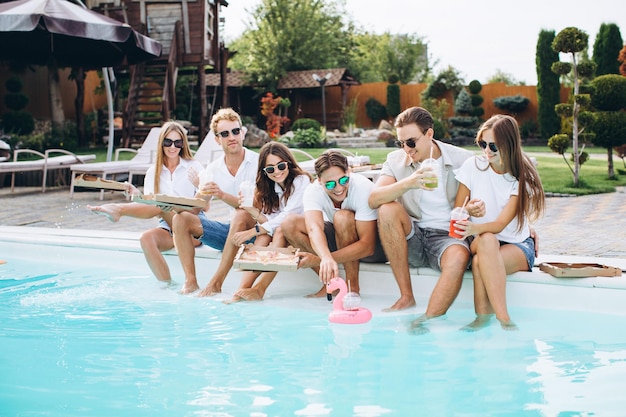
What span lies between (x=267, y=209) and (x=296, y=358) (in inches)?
51.7

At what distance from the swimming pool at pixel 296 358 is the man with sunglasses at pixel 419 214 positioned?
0.77 feet

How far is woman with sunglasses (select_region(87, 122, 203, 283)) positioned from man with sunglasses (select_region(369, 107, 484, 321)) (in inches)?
64.9

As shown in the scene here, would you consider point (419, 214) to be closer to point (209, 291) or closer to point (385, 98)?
point (209, 291)

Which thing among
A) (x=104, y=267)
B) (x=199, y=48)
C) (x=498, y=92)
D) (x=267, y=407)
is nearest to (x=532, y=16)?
(x=498, y=92)

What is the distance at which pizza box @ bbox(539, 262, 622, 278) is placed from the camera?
158 inches

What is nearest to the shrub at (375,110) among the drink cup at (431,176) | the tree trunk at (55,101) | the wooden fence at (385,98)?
the wooden fence at (385,98)

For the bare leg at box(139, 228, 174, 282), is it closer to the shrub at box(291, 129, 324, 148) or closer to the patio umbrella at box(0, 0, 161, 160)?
the patio umbrella at box(0, 0, 161, 160)

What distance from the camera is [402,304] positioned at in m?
4.20

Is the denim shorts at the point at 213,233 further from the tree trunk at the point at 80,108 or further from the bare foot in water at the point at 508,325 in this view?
the tree trunk at the point at 80,108

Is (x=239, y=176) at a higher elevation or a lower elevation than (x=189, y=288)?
higher

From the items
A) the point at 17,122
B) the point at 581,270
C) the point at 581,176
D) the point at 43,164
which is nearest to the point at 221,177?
the point at 581,270

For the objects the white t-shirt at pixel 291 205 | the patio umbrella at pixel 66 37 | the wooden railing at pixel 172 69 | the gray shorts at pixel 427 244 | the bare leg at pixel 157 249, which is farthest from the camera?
the wooden railing at pixel 172 69

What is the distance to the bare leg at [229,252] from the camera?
184 inches

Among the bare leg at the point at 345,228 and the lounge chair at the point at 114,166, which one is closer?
the bare leg at the point at 345,228
